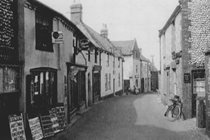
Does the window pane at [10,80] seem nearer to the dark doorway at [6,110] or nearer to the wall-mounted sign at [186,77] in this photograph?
the dark doorway at [6,110]

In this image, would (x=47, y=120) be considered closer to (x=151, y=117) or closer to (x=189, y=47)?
(x=151, y=117)

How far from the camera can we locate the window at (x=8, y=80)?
8102 millimetres

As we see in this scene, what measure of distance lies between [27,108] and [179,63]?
9.51 metres

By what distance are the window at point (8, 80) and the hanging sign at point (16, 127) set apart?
0.93 meters

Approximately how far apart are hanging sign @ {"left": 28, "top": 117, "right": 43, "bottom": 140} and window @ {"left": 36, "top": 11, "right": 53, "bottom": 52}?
3041 millimetres

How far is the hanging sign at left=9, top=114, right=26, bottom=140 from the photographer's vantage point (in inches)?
317

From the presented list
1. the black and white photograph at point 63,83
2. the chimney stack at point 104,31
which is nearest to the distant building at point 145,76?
the chimney stack at point 104,31

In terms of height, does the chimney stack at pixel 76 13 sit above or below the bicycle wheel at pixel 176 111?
above

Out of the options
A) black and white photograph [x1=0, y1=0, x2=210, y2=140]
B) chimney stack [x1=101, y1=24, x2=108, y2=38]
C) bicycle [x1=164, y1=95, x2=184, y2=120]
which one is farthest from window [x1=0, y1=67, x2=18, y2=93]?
chimney stack [x1=101, y1=24, x2=108, y2=38]

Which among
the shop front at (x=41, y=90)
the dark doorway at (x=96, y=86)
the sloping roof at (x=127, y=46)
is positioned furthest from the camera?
the sloping roof at (x=127, y=46)

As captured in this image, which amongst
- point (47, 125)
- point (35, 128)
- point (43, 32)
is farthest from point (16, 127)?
point (43, 32)

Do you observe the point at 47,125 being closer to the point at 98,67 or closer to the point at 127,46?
the point at 98,67

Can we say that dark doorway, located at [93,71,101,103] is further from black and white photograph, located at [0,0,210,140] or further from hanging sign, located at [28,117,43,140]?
hanging sign, located at [28,117,43,140]

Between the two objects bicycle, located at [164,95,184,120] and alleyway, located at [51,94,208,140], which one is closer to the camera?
alleyway, located at [51,94,208,140]
